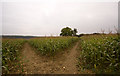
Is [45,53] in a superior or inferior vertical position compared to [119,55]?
inferior

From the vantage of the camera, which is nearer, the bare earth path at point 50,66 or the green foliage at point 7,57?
the green foliage at point 7,57

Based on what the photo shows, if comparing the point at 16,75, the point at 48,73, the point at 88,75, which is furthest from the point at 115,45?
the point at 16,75

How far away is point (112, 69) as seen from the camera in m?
1.90

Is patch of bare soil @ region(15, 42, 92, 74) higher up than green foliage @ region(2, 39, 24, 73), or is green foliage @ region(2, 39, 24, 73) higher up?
green foliage @ region(2, 39, 24, 73)

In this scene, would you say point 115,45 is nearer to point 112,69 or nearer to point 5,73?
point 112,69

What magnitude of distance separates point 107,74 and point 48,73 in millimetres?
2072

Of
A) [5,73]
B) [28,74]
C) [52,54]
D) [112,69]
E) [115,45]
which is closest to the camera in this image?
[112,69]

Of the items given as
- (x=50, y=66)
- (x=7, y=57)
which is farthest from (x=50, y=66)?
(x=7, y=57)

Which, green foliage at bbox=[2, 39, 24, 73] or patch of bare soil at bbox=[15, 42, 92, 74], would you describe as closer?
green foliage at bbox=[2, 39, 24, 73]

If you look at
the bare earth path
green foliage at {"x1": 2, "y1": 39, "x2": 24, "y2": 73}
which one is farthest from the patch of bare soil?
green foliage at {"x1": 2, "y1": 39, "x2": 24, "y2": 73}

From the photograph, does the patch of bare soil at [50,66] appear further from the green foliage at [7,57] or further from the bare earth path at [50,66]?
the green foliage at [7,57]

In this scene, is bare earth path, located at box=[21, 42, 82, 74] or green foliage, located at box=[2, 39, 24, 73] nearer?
green foliage, located at box=[2, 39, 24, 73]

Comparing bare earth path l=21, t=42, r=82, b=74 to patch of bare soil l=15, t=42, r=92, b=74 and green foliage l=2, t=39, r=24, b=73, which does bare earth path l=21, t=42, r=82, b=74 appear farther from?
green foliage l=2, t=39, r=24, b=73

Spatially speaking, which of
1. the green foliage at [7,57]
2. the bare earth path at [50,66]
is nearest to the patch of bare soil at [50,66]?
the bare earth path at [50,66]
